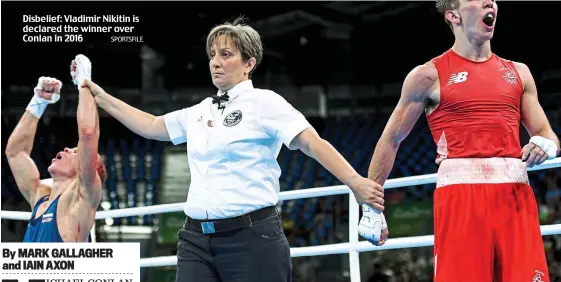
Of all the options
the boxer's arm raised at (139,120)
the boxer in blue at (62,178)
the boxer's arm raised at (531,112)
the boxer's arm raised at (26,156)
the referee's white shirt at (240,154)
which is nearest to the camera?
the referee's white shirt at (240,154)

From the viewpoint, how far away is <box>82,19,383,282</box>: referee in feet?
7.96

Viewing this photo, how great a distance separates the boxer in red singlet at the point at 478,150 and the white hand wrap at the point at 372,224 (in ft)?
0.48

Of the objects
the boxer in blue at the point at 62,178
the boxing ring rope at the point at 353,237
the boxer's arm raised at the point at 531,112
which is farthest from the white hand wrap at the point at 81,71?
the boxer's arm raised at the point at 531,112

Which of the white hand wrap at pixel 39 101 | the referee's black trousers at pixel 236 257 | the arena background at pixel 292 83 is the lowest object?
the referee's black trousers at pixel 236 257

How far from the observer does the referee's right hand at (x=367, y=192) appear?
8.11 feet

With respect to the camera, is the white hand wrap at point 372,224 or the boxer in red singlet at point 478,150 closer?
the boxer in red singlet at point 478,150

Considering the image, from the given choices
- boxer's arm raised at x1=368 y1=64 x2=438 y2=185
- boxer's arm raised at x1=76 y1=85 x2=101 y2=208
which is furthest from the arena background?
boxer's arm raised at x1=368 y1=64 x2=438 y2=185

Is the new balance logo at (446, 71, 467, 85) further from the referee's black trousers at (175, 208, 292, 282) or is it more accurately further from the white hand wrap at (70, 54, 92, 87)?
the white hand wrap at (70, 54, 92, 87)

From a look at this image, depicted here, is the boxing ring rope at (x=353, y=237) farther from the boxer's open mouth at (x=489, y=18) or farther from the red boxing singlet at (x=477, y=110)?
the boxer's open mouth at (x=489, y=18)

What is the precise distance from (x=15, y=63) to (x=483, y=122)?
11.2 m

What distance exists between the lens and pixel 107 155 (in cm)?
1209

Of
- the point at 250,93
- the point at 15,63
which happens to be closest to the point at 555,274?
the point at 250,93

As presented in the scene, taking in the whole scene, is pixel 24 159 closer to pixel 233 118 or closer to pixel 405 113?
pixel 233 118

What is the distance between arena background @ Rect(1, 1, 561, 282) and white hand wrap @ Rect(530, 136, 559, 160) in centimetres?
729
